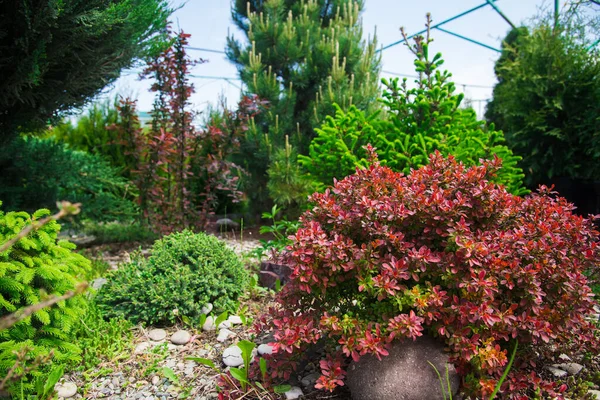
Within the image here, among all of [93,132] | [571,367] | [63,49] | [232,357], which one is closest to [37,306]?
[232,357]

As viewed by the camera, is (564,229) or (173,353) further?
(173,353)

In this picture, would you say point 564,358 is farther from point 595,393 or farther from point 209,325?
point 209,325

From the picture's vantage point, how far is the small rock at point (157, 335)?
2.69m

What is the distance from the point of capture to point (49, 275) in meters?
2.14

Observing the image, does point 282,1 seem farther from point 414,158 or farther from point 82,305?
point 82,305

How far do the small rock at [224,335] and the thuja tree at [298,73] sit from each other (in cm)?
342

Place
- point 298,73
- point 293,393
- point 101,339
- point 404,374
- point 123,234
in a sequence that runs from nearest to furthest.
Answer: point 404,374 < point 293,393 < point 101,339 < point 123,234 < point 298,73

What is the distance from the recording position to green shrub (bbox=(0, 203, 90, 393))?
81.6 inches

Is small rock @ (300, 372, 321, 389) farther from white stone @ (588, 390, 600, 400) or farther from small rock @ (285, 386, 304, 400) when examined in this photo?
white stone @ (588, 390, 600, 400)

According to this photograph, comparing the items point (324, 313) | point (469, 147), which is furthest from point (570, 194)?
point (324, 313)

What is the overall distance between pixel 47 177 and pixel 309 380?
3771 millimetres

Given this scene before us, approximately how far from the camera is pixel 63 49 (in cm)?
346

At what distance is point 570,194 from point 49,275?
6.07 m

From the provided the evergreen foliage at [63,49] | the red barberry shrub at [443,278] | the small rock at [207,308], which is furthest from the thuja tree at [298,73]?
the red barberry shrub at [443,278]
